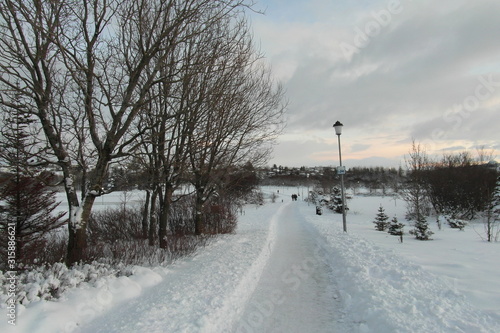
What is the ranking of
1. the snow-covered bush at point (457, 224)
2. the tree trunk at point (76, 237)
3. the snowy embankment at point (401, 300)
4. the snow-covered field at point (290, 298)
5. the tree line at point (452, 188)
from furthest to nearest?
the tree line at point (452, 188) → the snow-covered bush at point (457, 224) → the tree trunk at point (76, 237) → the snow-covered field at point (290, 298) → the snowy embankment at point (401, 300)

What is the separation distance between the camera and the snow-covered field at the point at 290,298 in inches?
141

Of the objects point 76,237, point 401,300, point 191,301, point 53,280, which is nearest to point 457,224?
point 401,300

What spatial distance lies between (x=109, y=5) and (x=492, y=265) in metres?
10.0

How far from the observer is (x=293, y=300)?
478 centimetres

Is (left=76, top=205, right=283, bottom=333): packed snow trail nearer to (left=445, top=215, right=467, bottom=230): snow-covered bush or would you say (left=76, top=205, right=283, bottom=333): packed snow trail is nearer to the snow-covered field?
the snow-covered field

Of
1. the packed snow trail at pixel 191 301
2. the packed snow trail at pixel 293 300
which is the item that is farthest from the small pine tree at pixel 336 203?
the packed snow trail at pixel 191 301

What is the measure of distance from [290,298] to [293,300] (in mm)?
98

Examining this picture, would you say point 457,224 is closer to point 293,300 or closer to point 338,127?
point 338,127

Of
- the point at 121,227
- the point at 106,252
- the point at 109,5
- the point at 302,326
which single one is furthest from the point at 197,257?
the point at 121,227

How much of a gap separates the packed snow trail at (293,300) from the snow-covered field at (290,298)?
0.6 inches

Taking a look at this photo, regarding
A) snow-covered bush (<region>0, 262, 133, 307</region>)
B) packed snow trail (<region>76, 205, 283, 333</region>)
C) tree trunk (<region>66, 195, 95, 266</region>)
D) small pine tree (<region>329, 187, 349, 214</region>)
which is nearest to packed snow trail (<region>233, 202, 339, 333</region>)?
packed snow trail (<region>76, 205, 283, 333</region>)

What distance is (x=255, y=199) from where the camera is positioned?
42.1 m

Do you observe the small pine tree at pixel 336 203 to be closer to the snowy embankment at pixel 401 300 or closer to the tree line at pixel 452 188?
the tree line at pixel 452 188

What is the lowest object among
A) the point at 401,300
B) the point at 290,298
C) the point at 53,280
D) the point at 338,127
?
the point at 290,298
